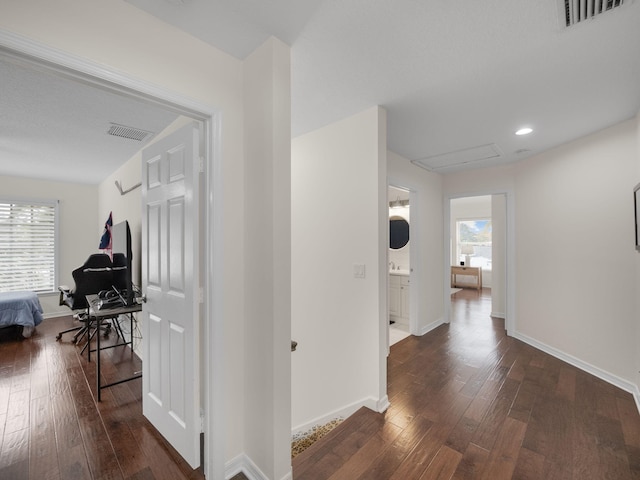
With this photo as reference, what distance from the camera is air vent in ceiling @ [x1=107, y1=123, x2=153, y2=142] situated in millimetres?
2797

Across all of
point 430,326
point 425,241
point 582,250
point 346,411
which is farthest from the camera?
point 430,326

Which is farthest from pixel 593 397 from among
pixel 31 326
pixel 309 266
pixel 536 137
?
pixel 31 326

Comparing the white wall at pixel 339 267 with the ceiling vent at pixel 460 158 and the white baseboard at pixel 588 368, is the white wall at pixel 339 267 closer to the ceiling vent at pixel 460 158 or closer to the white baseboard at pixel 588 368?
the ceiling vent at pixel 460 158

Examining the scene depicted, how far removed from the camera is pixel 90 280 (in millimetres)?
3572

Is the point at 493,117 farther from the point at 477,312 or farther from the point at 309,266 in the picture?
the point at 477,312

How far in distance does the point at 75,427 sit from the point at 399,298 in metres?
4.09

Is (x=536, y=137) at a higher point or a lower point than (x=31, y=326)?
higher

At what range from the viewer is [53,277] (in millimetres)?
5219

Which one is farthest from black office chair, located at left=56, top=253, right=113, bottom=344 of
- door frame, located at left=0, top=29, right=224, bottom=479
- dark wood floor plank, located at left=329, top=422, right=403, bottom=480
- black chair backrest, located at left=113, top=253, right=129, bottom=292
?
dark wood floor plank, located at left=329, top=422, right=403, bottom=480

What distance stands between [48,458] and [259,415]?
4.71 feet

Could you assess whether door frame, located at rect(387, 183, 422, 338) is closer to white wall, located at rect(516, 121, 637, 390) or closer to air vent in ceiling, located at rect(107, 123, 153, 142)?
white wall, located at rect(516, 121, 637, 390)

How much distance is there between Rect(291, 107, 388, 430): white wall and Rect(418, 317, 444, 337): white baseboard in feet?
6.20

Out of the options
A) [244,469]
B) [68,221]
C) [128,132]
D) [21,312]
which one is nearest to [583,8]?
[244,469]

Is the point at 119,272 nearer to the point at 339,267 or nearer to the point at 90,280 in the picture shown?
the point at 90,280
